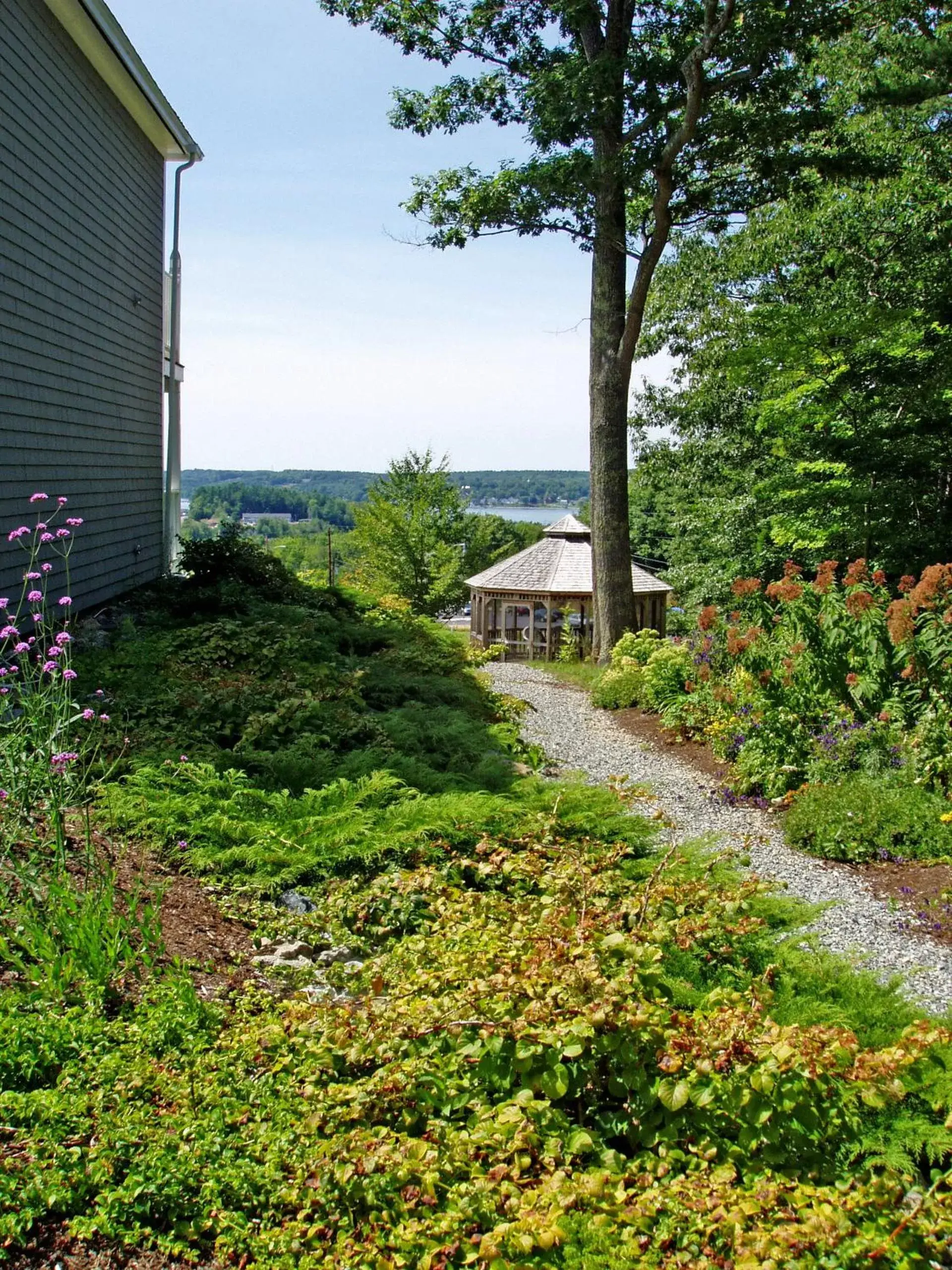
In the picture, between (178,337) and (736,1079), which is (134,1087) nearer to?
(736,1079)

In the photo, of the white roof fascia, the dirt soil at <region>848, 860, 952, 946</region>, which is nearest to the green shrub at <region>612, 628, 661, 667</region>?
the dirt soil at <region>848, 860, 952, 946</region>

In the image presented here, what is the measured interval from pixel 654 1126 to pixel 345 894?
1.82m

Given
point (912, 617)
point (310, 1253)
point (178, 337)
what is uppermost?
point (178, 337)

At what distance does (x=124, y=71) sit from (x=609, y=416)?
6741 millimetres

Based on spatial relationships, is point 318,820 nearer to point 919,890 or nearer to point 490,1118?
point 490,1118

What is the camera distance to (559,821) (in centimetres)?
480

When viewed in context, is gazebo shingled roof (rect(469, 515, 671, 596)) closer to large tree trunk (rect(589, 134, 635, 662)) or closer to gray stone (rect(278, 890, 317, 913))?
large tree trunk (rect(589, 134, 635, 662))

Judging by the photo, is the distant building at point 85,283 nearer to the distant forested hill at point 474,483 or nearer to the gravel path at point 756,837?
the gravel path at point 756,837

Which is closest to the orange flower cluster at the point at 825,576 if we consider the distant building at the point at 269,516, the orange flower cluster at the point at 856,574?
the orange flower cluster at the point at 856,574

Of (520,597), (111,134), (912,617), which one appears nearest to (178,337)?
(111,134)

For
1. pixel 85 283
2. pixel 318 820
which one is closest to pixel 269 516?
pixel 85 283

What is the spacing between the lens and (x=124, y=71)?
10.1 m

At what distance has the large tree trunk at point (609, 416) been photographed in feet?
40.7

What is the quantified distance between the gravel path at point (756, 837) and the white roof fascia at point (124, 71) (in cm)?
766
